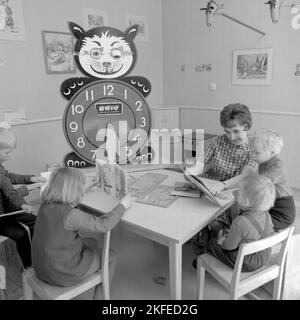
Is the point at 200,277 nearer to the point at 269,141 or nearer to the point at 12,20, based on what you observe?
the point at 269,141

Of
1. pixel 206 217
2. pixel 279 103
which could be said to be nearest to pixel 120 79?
pixel 206 217

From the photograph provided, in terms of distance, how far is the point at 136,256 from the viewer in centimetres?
237

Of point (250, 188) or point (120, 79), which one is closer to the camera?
point (250, 188)

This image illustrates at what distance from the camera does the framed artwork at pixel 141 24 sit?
12.5ft

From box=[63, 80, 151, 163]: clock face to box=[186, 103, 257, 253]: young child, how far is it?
0.51 meters

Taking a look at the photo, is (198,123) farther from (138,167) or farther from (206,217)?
(206,217)

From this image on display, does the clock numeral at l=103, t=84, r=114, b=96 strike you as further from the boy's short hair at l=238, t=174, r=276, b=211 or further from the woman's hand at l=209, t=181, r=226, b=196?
the boy's short hair at l=238, t=174, r=276, b=211

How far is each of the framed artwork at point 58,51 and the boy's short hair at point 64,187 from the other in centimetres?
211

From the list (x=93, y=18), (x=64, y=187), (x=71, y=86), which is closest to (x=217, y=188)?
(x=64, y=187)

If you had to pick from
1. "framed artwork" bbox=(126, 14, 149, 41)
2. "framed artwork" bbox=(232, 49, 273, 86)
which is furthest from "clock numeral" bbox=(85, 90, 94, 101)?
"framed artwork" bbox=(232, 49, 273, 86)

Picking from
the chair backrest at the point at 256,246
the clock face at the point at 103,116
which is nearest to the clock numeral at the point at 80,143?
the clock face at the point at 103,116

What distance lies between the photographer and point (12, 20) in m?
2.90

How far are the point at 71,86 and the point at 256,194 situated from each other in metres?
1.36

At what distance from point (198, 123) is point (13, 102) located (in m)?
2.30
